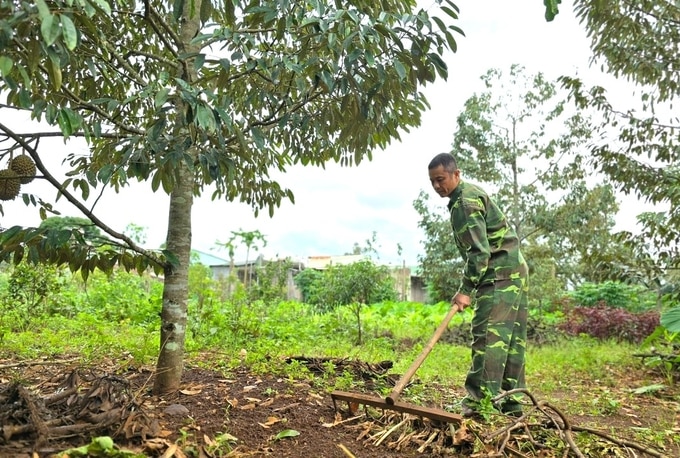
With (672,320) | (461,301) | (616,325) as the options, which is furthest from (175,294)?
(616,325)

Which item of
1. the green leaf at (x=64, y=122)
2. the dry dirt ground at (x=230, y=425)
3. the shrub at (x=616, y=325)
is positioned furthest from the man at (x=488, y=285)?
the shrub at (x=616, y=325)

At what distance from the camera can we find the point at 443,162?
3193 mm

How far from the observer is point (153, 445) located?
6.45ft

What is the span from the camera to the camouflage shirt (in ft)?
10.1

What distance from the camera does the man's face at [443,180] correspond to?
317cm

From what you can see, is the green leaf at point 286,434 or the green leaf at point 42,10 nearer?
the green leaf at point 42,10

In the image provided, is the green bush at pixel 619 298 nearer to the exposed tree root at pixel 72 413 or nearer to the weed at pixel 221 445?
the weed at pixel 221 445

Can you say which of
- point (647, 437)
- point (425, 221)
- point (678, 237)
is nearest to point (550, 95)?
point (425, 221)

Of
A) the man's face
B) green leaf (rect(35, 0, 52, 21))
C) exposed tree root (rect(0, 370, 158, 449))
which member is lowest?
exposed tree root (rect(0, 370, 158, 449))

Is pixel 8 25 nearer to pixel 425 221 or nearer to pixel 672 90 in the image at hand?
pixel 672 90

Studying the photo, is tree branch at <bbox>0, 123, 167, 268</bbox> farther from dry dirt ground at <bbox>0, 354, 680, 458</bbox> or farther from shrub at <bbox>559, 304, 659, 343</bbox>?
shrub at <bbox>559, 304, 659, 343</bbox>

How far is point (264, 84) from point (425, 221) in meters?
10.00

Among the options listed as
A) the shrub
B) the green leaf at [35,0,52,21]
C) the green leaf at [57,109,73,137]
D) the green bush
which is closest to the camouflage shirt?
the green leaf at [57,109,73,137]

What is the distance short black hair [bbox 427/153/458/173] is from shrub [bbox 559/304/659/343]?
680 centimetres
